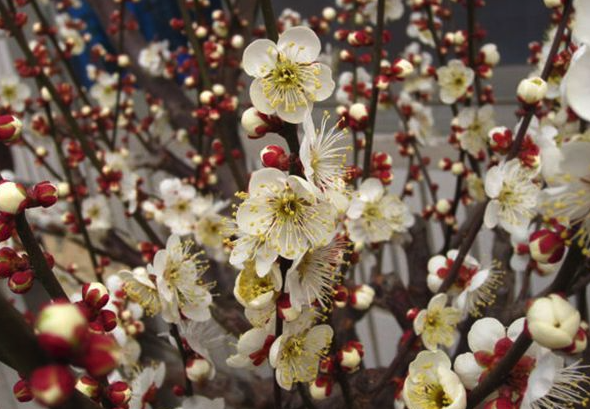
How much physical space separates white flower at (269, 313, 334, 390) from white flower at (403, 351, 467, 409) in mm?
75

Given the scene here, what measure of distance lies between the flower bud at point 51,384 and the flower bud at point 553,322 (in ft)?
0.78

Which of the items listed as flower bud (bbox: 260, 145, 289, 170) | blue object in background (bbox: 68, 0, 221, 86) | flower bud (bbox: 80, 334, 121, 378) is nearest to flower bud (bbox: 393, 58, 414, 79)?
flower bud (bbox: 260, 145, 289, 170)

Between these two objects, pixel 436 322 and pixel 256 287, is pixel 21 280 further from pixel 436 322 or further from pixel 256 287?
pixel 436 322

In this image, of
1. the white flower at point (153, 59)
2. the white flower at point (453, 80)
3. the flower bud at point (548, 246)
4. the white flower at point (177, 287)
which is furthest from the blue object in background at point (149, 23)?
the flower bud at point (548, 246)

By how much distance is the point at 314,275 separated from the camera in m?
0.49

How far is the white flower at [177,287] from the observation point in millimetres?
558

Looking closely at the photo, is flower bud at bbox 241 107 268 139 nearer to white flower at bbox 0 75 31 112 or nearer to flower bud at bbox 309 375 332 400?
flower bud at bbox 309 375 332 400

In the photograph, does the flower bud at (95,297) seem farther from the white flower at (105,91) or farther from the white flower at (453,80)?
the white flower at (105,91)

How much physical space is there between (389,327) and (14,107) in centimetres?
103

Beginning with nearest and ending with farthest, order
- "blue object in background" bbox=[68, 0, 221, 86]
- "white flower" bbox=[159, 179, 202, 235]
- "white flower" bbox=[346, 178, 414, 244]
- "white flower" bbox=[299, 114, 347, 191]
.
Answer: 1. "white flower" bbox=[299, 114, 347, 191]
2. "white flower" bbox=[346, 178, 414, 244]
3. "white flower" bbox=[159, 179, 202, 235]
4. "blue object in background" bbox=[68, 0, 221, 86]

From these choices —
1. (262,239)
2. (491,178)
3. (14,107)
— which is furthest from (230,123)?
(262,239)

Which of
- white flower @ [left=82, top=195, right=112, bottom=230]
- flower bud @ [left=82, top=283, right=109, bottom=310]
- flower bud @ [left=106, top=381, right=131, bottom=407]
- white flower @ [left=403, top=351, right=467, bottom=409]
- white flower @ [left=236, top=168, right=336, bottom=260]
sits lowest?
white flower @ [left=82, top=195, right=112, bottom=230]

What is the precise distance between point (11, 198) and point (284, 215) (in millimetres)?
193

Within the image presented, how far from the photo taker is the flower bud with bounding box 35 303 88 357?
21 centimetres
